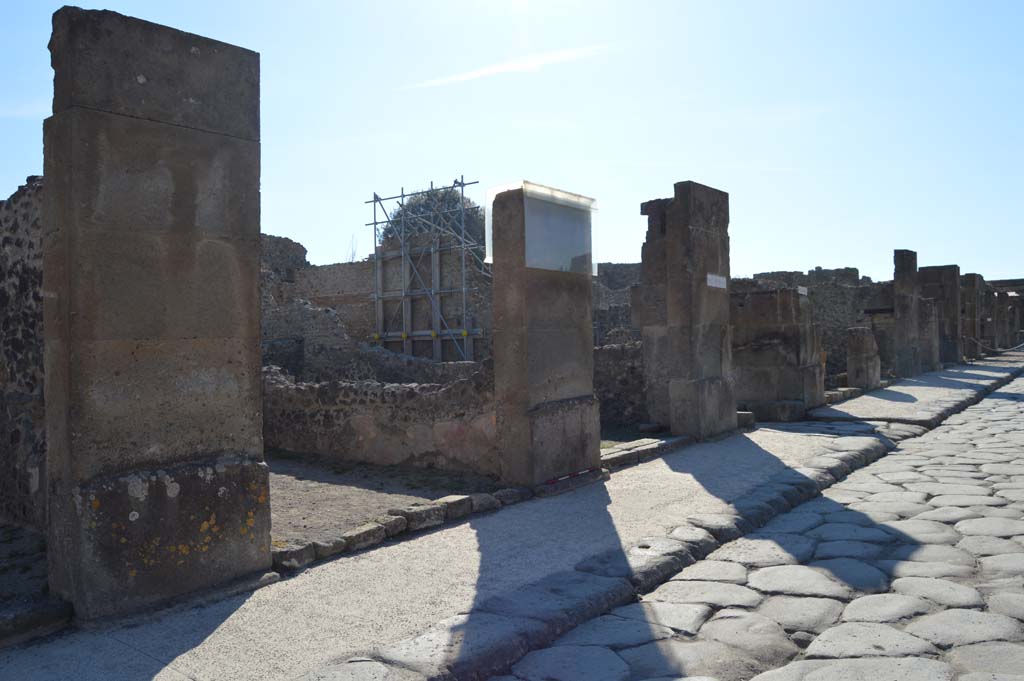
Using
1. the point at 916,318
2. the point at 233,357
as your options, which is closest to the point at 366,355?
the point at 233,357

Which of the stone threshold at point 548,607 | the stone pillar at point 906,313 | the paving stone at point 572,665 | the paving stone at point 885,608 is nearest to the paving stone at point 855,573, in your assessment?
the paving stone at point 885,608

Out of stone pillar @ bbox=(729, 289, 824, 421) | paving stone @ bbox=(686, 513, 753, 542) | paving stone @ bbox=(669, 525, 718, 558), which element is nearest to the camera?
paving stone @ bbox=(669, 525, 718, 558)

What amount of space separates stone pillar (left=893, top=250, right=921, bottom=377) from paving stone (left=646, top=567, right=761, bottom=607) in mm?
15518

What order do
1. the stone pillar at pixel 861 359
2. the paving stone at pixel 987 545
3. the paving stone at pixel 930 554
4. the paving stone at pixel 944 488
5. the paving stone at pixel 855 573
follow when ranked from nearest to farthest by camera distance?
the paving stone at pixel 855 573 < the paving stone at pixel 930 554 < the paving stone at pixel 987 545 < the paving stone at pixel 944 488 < the stone pillar at pixel 861 359

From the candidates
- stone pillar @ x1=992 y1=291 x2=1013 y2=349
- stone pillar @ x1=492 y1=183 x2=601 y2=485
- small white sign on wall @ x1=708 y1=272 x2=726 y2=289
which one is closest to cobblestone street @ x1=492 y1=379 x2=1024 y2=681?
stone pillar @ x1=492 y1=183 x2=601 y2=485

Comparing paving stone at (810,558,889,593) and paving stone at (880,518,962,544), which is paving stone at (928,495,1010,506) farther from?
paving stone at (810,558,889,593)

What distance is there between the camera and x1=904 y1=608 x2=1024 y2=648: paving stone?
2848mm

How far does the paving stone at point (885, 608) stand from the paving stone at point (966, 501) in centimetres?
213

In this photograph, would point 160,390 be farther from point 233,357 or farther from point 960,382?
point 960,382

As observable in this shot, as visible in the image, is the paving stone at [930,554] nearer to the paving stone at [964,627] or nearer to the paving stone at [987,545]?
the paving stone at [987,545]

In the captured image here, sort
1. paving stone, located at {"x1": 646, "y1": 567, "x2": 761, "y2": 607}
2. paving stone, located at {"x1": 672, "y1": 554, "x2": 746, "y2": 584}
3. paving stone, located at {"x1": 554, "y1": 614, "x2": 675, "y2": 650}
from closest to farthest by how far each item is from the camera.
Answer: paving stone, located at {"x1": 554, "y1": 614, "x2": 675, "y2": 650}
paving stone, located at {"x1": 646, "y1": 567, "x2": 761, "y2": 607}
paving stone, located at {"x1": 672, "y1": 554, "x2": 746, "y2": 584}

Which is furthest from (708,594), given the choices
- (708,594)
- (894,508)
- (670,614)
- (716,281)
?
(716,281)

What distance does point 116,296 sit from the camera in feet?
10.9

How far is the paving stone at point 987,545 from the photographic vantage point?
13.0ft
